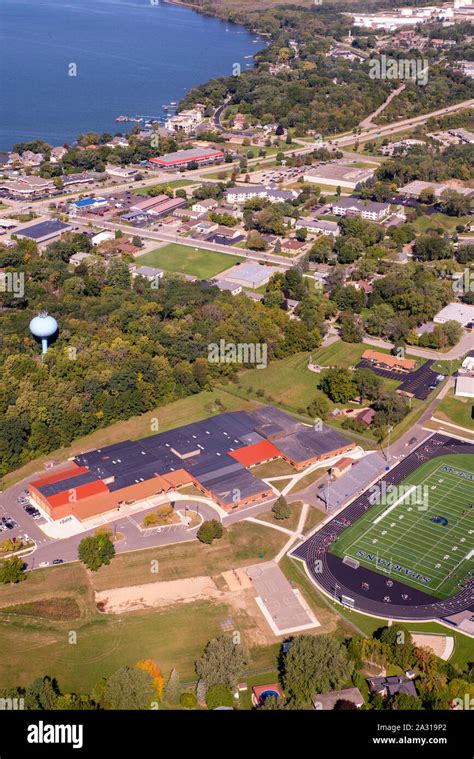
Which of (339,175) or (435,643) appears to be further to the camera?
(339,175)

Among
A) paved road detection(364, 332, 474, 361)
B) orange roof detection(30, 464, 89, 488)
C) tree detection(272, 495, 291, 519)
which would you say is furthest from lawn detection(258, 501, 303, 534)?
paved road detection(364, 332, 474, 361)

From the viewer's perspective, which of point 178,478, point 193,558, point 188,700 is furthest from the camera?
point 178,478

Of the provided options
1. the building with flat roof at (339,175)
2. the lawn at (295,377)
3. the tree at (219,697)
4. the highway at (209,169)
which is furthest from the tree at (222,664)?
the building with flat roof at (339,175)

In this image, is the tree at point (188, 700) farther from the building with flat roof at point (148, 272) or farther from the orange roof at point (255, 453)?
the building with flat roof at point (148, 272)

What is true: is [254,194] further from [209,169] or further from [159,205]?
[209,169]

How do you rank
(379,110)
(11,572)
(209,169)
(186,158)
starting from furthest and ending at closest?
1. (379,110)
2. (186,158)
3. (209,169)
4. (11,572)

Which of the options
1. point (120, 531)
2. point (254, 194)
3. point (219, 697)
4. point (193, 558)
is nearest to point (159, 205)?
point (254, 194)

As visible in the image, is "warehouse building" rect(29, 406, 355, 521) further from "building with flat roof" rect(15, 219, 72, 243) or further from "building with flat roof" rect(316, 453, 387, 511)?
"building with flat roof" rect(15, 219, 72, 243)
